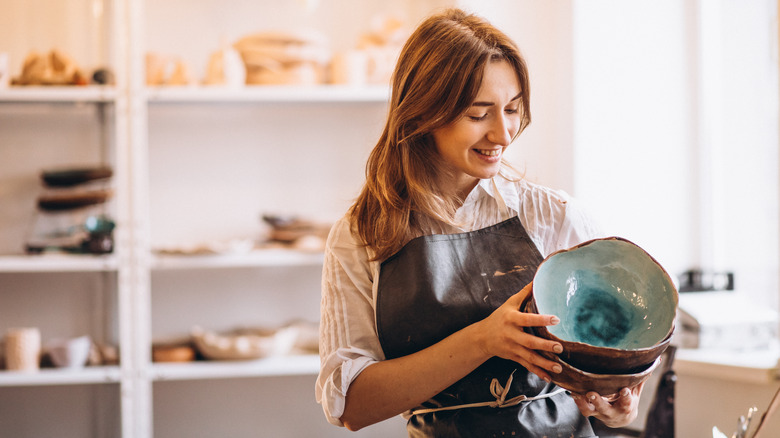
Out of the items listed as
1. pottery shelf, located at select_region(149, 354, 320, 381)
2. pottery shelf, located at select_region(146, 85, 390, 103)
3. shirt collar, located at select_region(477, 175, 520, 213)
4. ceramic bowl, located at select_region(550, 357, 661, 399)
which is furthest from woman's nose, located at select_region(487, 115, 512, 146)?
pottery shelf, located at select_region(149, 354, 320, 381)

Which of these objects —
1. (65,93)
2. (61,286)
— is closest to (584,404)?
(65,93)

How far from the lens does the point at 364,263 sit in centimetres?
116

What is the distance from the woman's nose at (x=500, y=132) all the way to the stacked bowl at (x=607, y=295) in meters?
0.19

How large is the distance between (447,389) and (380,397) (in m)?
0.11

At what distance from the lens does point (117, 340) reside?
266 cm

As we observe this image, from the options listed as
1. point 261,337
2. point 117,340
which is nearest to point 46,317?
point 117,340

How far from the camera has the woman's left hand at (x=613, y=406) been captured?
3.24ft

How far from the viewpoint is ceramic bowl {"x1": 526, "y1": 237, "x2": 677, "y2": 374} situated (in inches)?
39.3

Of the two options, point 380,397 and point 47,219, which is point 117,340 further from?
point 380,397

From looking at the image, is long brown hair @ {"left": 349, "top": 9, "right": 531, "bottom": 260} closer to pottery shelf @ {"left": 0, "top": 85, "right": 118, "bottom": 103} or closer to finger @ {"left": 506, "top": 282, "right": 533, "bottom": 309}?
finger @ {"left": 506, "top": 282, "right": 533, "bottom": 309}

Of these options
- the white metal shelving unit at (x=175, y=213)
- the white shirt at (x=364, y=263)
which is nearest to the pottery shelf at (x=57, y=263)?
the white metal shelving unit at (x=175, y=213)

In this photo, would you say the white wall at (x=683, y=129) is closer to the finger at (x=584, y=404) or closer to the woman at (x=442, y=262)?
the woman at (x=442, y=262)

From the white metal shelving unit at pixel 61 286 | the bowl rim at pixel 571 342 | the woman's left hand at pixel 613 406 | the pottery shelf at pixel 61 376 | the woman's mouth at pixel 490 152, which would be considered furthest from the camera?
the white metal shelving unit at pixel 61 286

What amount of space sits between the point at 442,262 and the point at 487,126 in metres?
0.22
